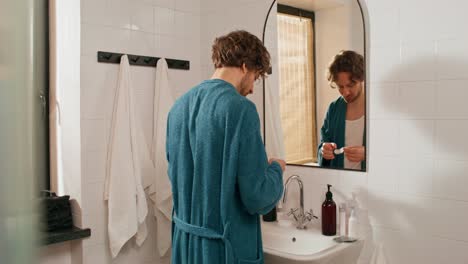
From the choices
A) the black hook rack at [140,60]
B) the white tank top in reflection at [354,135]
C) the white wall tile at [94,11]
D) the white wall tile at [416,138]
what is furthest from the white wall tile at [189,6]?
the white wall tile at [416,138]

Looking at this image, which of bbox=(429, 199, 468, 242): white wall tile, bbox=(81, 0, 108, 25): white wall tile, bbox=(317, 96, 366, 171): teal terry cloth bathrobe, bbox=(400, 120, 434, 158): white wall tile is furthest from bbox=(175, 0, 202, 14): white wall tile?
bbox=(429, 199, 468, 242): white wall tile

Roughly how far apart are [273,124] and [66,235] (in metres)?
1.09

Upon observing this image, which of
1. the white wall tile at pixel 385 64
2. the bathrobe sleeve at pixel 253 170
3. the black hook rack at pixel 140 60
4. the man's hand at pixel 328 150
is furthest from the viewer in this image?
the black hook rack at pixel 140 60

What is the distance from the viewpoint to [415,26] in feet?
5.60

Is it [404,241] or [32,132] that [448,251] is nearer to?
[404,241]

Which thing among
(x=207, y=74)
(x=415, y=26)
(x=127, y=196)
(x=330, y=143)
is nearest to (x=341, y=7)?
(x=415, y=26)

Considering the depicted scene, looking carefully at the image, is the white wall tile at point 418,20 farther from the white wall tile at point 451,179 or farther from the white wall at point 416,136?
the white wall tile at point 451,179

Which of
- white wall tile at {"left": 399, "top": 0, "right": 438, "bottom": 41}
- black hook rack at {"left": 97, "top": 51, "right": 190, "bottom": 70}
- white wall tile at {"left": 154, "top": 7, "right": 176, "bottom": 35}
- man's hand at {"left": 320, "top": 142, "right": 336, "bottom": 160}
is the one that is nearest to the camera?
white wall tile at {"left": 399, "top": 0, "right": 438, "bottom": 41}

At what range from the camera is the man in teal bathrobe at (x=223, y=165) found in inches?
61.6

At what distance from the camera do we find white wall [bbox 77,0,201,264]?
81.2 inches

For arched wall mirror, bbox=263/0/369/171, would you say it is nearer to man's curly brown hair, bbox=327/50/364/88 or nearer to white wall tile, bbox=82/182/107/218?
man's curly brown hair, bbox=327/50/364/88

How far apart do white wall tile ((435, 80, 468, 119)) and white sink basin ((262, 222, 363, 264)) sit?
62 centimetres

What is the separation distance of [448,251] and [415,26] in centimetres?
85

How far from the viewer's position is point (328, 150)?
201cm
